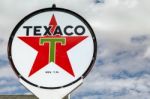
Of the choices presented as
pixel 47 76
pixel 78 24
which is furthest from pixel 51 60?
pixel 78 24

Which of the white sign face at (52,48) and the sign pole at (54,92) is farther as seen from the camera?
the white sign face at (52,48)

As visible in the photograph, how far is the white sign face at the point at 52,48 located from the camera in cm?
480

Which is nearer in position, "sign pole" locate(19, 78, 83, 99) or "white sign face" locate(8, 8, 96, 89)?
"sign pole" locate(19, 78, 83, 99)

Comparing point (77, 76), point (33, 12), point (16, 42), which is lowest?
point (77, 76)

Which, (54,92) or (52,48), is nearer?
(54,92)

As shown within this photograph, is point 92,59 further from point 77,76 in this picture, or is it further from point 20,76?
point 20,76

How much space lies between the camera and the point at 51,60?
15.9 feet

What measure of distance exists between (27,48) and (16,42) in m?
0.14

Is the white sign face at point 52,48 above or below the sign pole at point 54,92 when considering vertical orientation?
above

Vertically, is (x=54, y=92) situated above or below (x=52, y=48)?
below

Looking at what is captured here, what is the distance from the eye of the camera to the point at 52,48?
192 inches

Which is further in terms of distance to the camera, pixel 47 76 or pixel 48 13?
pixel 48 13

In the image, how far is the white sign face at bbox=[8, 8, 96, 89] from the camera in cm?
480

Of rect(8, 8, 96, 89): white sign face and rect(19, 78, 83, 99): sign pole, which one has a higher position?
rect(8, 8, 96, 89): white sign face
